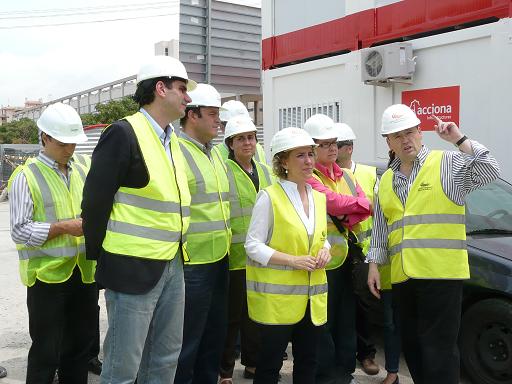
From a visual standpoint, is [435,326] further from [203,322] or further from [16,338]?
[16,338]

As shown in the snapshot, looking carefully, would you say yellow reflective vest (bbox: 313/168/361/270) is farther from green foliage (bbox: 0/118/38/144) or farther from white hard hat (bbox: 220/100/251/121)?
green foliage (bbox: 0/118/38/144)

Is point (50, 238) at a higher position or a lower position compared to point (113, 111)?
lower

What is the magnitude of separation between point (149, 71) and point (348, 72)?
17.7ft

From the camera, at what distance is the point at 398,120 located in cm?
318

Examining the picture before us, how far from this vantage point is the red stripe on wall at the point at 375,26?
5.95 m

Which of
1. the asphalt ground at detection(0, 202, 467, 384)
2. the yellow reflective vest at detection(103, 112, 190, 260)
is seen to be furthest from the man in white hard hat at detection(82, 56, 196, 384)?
the asphalt ground at detection(0, 202, 467, 384)

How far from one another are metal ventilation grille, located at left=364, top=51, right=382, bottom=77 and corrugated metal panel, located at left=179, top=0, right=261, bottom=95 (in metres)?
2.73

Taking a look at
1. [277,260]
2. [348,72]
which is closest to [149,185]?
[277,260]

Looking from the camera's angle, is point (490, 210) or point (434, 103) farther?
point (434, 103)

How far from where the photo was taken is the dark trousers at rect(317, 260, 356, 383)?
11.8 feet

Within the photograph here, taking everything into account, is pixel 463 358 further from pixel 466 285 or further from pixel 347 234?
pixel 347 234

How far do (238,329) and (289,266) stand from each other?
1.33 metres

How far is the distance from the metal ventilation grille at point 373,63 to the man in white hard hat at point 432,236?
12.0 ft

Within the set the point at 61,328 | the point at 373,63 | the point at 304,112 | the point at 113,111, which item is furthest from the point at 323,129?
the point at 113,111
